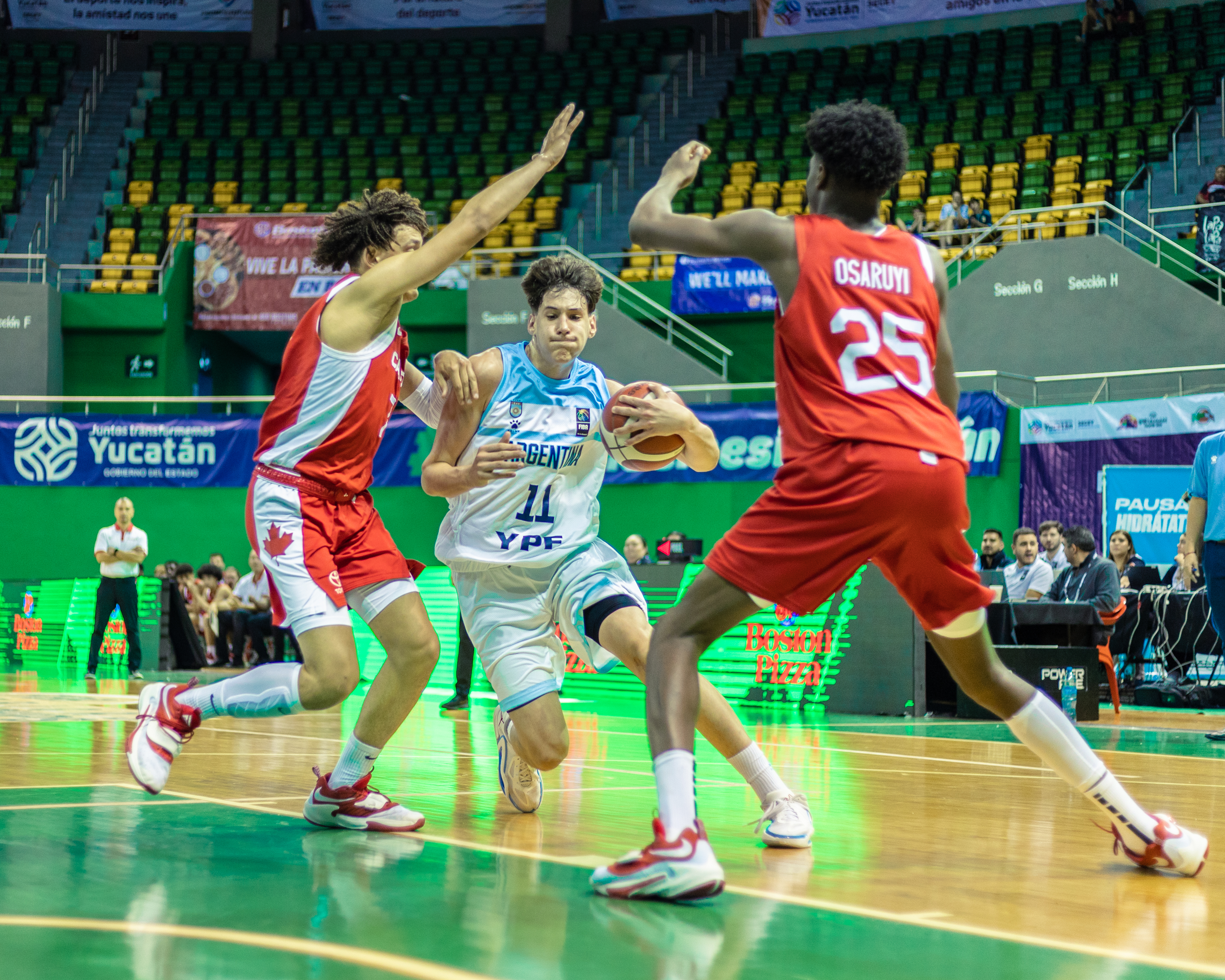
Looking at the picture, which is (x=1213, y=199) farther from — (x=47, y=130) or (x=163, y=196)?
(x=47, y=130)

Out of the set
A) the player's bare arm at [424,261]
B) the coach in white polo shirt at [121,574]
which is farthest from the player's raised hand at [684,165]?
the coach in white polo shirt at [121,574]

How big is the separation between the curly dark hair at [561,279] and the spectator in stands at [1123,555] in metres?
9.23

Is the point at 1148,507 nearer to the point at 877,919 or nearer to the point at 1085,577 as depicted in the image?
the point at 1085,577

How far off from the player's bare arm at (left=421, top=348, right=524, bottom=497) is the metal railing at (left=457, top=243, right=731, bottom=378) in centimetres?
1461

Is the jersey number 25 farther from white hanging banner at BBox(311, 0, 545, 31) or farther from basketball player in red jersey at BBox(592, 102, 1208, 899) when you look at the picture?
white hanging banner at BBox(311, 0, 545, 31)

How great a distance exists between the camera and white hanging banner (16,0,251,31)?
30.0m

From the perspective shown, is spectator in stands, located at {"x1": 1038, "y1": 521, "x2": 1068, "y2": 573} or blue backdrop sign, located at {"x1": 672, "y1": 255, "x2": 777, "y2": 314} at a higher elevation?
blue backdrop sign, located at {"x1": 672, "y1": 255, "x2": 777, "y2": 314}

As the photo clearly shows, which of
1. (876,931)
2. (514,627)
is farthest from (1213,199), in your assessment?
(876,931)

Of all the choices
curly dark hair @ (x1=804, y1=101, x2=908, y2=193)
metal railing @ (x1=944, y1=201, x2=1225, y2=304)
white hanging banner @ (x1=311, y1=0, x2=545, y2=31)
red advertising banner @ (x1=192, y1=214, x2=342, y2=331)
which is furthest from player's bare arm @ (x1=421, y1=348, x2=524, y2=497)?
white hanging banner @ (x1=311, y1=0, x2=545, y2=31)

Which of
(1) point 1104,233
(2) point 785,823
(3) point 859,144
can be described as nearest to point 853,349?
(3) point 859,144

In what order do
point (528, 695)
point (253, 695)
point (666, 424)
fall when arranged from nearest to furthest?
1. point (253, 695)
2. point (666, 424)
3. point (528, 695)

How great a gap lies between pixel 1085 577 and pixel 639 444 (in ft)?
25.6

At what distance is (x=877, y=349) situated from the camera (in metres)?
3.21

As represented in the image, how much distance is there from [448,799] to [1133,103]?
19.8 meters
